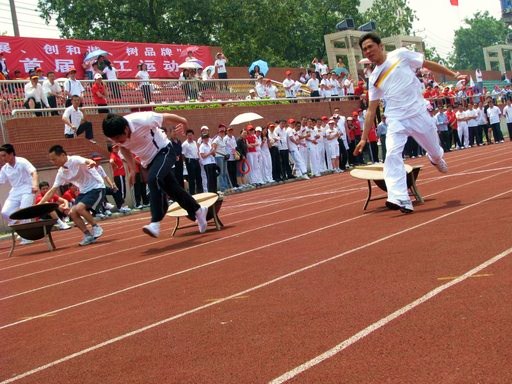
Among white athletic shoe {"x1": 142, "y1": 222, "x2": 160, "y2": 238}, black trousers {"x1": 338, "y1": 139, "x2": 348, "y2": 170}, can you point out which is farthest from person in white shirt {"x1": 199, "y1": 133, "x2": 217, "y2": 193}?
white athletic shoe {"x1": 142, "y1": 222, "x2": 160, "y2": 238}

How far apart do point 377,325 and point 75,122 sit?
1893cm

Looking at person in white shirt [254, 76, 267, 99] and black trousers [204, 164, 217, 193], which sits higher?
person in white shirt [254, 76, 267, 99]

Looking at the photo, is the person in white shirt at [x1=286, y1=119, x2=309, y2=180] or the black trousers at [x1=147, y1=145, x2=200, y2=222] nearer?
the black trousers at [x1=147, y1=145, x2=200, y2=222]

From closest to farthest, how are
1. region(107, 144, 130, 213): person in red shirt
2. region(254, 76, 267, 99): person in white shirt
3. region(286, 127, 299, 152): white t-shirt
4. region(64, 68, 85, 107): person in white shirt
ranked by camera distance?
region(107, 144, 130, 213): person in red shirt
region(64, 68, 85, 107): person in white shirt
region(286, 127, 299, 152): white t-shirt
region(254, 76, 267, 99): person in white shirt

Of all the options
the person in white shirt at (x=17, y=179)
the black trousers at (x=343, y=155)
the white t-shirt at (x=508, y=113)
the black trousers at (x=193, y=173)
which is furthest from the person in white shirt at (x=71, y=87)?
the white t-shirt at (x=508, y=113)

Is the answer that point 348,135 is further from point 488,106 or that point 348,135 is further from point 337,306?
point 337,306

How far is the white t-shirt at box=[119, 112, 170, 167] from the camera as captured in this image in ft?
35.4

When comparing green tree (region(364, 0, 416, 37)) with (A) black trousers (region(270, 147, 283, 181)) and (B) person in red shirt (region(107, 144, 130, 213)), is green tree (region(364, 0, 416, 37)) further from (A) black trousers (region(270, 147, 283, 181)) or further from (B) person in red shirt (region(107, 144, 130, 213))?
(B) person in red shirt (region(107, 144, 130, 213))

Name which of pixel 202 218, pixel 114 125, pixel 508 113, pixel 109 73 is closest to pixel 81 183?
pixel 202 218

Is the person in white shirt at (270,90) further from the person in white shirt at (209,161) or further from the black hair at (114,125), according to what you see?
the black hair at (114,125)

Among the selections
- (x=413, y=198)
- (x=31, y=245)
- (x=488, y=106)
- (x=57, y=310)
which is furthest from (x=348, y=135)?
(x=57, y=310)

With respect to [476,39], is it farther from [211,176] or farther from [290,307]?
[290,307]

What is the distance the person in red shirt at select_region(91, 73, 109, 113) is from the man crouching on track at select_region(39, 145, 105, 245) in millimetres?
11063

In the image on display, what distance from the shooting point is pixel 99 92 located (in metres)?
24.6
